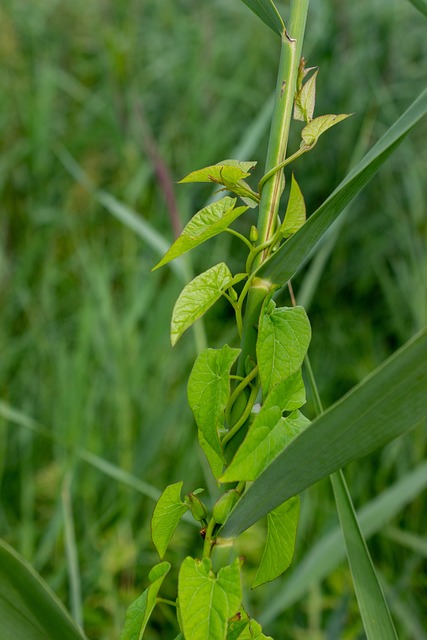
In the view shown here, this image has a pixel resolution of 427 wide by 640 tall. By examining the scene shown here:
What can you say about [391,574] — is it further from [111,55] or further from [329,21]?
[329,21]

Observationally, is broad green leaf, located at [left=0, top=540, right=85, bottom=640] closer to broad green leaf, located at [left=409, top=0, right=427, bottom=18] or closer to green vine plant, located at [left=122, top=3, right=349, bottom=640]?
green vine plant, located at [left=122, top=3, right=349, bottom=640]

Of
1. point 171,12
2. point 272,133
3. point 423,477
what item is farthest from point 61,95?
point 272,133

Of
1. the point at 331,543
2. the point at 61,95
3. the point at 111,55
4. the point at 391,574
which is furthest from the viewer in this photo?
the point at 61,95

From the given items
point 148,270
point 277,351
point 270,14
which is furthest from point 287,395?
point 148,270

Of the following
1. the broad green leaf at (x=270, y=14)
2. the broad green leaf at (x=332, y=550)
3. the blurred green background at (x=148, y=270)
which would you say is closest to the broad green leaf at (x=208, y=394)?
the broad green leaf at (x=270, y=14)

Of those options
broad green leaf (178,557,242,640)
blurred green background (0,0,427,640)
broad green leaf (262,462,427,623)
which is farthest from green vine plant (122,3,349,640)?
broad green leaf (262,462,427,623)
